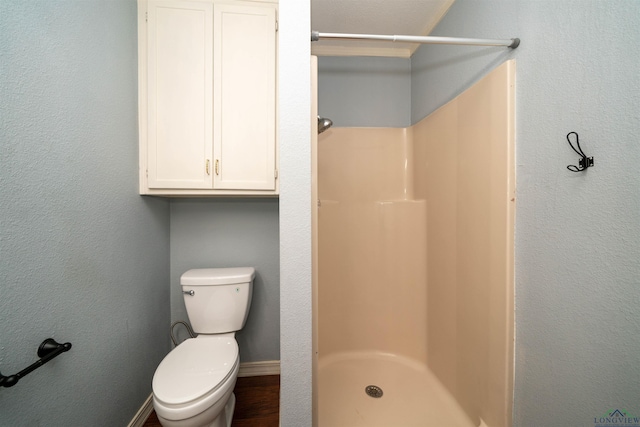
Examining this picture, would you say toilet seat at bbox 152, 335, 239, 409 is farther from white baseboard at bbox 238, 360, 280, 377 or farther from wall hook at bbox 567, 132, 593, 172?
wall hook at bbox 567, 132, 593, 172

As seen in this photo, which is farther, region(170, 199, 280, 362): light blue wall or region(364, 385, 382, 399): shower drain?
region(170, 199, 280, 362): light blue wall

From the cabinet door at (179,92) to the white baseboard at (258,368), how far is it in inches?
51.5

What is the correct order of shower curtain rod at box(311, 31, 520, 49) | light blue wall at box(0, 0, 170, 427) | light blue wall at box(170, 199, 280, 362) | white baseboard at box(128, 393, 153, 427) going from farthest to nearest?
light blue wall at box(170, 199, 280, 362)
white baseboard at box(128, 393, 153, 427)
shower curtain rod at box(311, 31, 520, 49)
light blue wall at box(0, 0, 170, 427)

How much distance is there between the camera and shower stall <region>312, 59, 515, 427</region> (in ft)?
3.43

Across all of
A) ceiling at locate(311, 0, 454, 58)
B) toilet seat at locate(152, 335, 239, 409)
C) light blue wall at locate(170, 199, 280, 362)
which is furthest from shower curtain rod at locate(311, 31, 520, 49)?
toilet seat at locate(152, 335, 239, 409)

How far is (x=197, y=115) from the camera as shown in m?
1.38

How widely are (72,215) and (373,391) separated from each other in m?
1.80

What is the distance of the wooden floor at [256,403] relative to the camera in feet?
4.52

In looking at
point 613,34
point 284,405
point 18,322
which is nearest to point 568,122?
point 613,34

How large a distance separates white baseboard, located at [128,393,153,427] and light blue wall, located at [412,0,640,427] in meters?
1.80

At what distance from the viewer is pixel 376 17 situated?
1.57 m

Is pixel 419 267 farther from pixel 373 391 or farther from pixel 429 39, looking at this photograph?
pixel 429 39

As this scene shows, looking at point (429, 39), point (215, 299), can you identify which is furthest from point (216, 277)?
point (429, 39)

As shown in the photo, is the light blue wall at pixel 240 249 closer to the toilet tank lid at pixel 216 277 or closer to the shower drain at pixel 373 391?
the toilet tank lid at pixel 216 277
